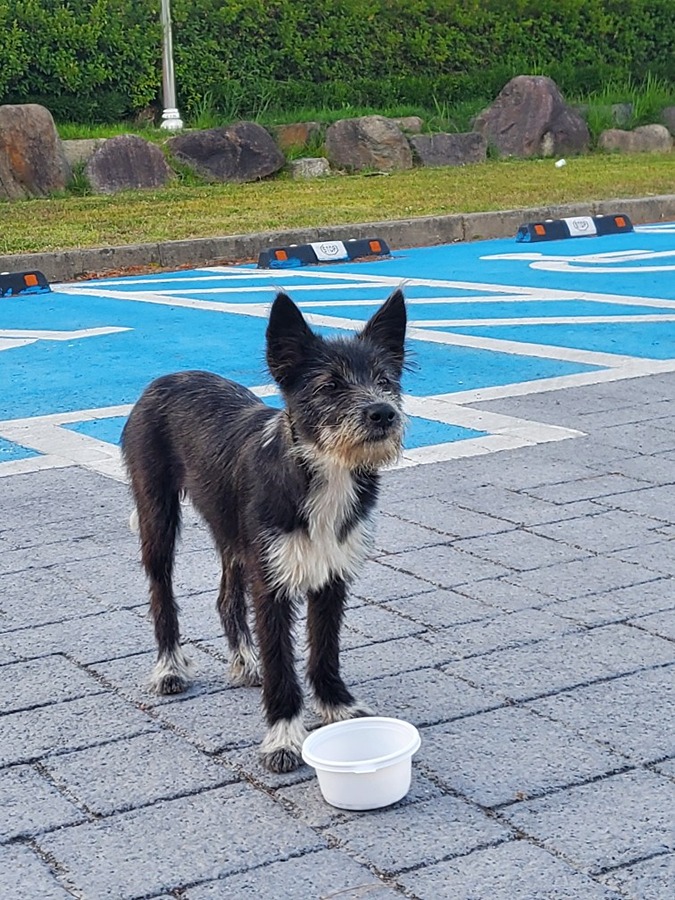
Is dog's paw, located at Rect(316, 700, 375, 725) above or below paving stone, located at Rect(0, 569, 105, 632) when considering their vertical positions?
above

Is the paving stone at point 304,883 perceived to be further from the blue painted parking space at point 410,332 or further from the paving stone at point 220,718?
the blue painted parking space at point 410,332

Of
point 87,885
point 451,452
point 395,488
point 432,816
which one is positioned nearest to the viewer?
point 87,885

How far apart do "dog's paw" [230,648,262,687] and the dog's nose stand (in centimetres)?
111

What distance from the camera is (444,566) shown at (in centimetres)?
525

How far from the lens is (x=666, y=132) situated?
25625 millimetres

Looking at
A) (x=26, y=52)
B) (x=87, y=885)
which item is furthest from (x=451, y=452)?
(x=26, y=52)

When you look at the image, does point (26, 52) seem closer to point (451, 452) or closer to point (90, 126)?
point (90, 126)

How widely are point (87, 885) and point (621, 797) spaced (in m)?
1.29

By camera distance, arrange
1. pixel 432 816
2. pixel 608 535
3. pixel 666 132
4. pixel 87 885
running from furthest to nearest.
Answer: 1. pixel 666 132
2. pixel 608 535
3. pixel 432 816
4. pixel 87 885

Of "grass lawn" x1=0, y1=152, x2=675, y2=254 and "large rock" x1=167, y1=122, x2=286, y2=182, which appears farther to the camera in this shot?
"large rock" x1=167, y1=122, x2=286, y2=182

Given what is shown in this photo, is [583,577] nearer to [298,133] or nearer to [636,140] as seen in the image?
[298,133]

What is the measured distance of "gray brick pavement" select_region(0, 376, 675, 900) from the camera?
3152 millimetres

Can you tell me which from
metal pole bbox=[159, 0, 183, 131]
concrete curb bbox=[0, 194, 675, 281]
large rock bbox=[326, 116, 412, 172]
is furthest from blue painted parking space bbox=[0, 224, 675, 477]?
metal pole bbox=[159, 0, 183, 131]

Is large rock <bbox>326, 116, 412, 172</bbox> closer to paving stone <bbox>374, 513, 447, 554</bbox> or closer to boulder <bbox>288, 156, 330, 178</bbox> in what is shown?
boulder <bbox>288, 156, 330, 178</bbox>
